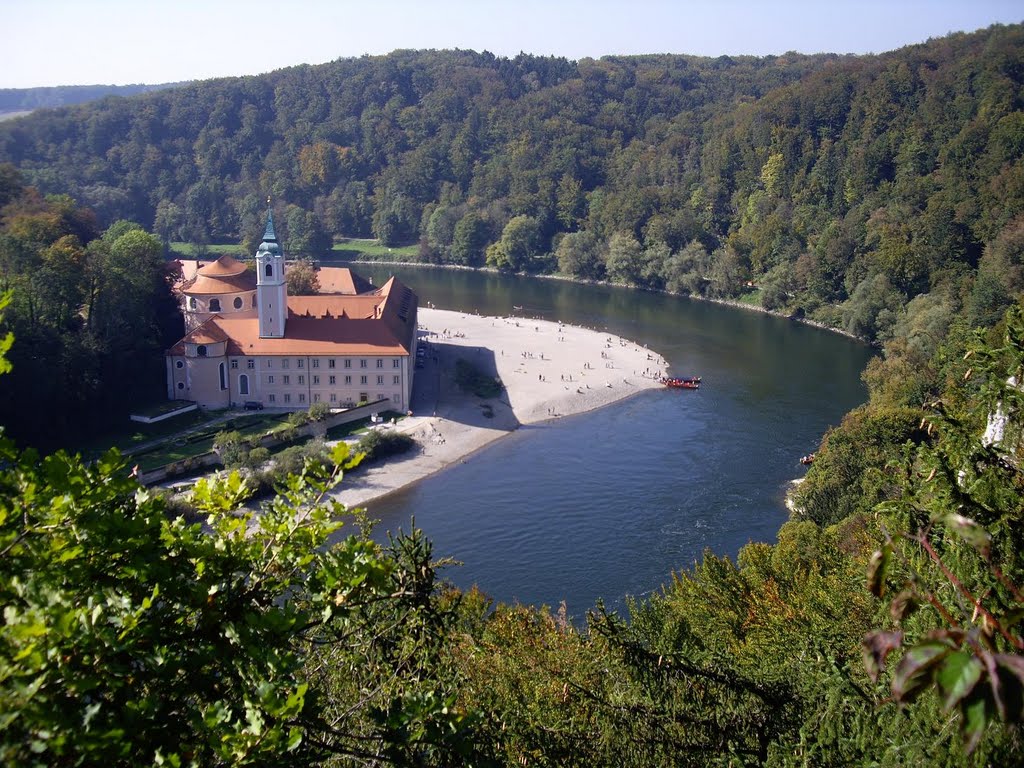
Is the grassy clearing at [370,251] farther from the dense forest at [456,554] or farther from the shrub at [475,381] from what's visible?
the shrub at [475,381]

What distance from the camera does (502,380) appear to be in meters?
38.1

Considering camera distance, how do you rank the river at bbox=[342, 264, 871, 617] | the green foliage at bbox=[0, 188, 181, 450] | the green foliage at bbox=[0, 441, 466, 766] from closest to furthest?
the green foliage at bbox=[0, 441, 466, 766] < the river at bbox=[342, 264, 871, 617] < the green foliage at bbox=[0, 188, 181, 450]

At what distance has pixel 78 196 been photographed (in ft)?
257

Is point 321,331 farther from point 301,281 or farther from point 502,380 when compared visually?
point 301,281

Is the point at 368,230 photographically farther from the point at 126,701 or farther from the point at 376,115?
the point at 126,701

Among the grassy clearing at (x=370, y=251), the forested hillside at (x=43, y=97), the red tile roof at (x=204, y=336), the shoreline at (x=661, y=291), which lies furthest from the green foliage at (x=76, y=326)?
the forested hillside at (x=43, y=97)

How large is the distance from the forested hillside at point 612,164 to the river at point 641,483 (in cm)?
1038

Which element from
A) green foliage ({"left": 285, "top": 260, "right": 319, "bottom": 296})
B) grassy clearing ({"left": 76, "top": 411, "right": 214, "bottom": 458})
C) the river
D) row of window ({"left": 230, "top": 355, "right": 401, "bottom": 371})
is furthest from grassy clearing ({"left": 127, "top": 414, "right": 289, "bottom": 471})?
green foliage ({"left": 285, "top": 260, "right": 319, "bottom": 296})

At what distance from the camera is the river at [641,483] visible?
69.4 ft

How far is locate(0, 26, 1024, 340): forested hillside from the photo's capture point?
53969 millimetres

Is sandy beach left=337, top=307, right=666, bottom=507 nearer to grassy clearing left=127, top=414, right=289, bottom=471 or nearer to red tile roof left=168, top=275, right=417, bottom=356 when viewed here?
red tile roof left=168, top=275, right=417, bottom=356

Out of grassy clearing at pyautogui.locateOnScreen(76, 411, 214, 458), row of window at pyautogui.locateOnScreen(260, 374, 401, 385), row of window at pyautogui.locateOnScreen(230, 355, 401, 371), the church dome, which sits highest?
the church dome

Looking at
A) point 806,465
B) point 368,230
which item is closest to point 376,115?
point 368,230

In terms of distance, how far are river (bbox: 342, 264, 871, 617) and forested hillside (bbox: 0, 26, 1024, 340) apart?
1038 cm
